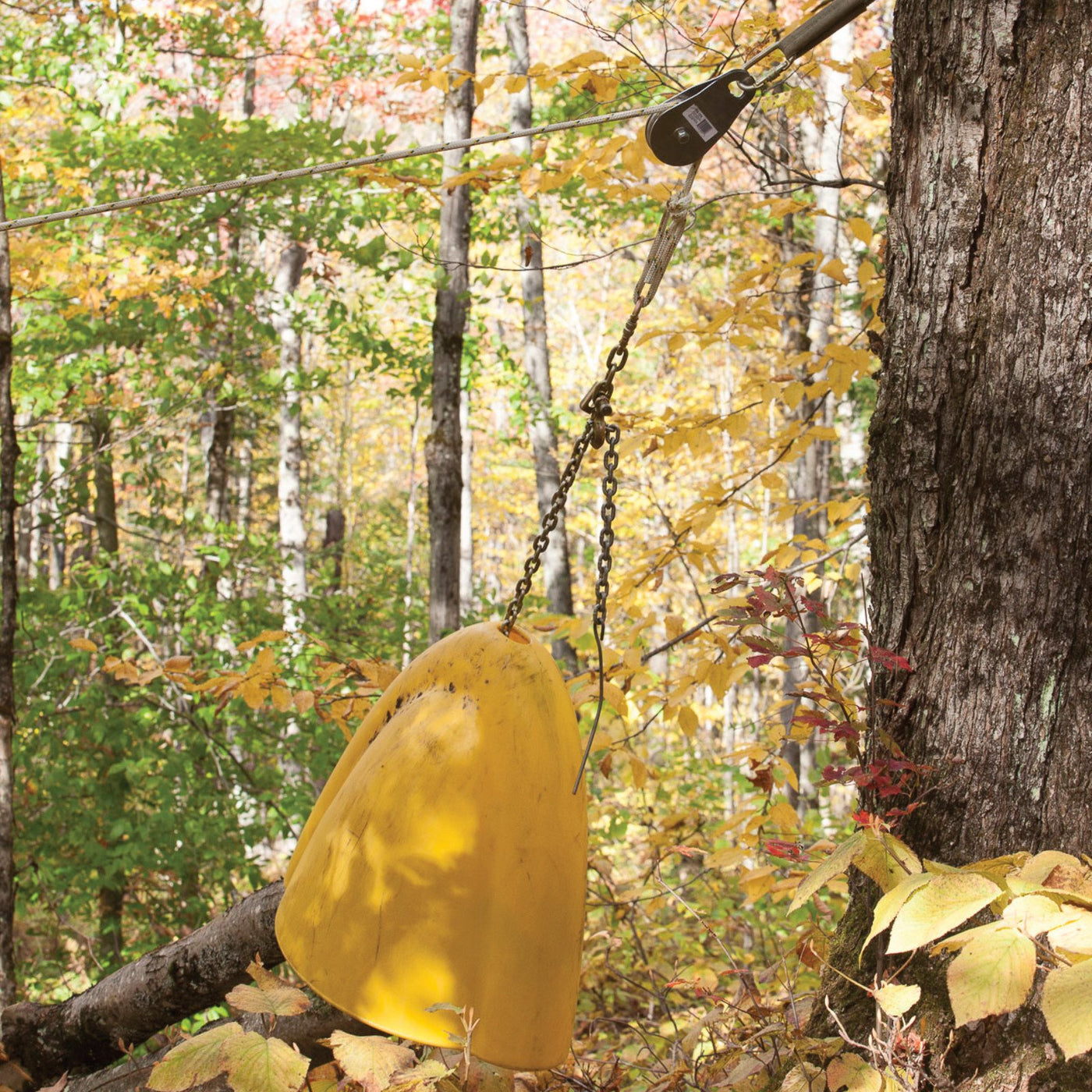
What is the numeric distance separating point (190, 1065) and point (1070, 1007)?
106 centimetres

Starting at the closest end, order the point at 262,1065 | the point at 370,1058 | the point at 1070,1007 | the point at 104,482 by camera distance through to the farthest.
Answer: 1. the point at 1070,1007
2. the point at 262,1065
3. the point at 370,1058
4. the point at 104,482

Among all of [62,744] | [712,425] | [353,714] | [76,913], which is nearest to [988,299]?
[712,425]

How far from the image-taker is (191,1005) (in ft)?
7.64

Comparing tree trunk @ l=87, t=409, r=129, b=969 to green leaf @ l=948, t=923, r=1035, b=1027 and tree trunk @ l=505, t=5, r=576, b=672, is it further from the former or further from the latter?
green leaf @ l=948, t=923, r=1035, b=1027

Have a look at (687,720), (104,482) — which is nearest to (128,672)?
(687,720)

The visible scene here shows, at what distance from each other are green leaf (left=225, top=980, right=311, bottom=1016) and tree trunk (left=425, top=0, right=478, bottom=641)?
2.75 meters

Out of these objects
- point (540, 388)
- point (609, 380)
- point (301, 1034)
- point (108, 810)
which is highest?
point (540, 388)

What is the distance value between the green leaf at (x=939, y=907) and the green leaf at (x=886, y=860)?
211mm

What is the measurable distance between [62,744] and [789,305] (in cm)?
534

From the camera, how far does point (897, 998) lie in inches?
48.8

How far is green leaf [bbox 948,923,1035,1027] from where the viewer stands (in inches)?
37.6

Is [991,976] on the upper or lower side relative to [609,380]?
lower

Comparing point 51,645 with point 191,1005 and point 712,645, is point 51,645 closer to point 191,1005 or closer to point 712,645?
point 191,1005

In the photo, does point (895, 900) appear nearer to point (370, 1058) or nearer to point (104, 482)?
point (370, 1058)
